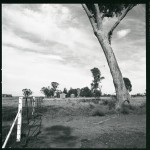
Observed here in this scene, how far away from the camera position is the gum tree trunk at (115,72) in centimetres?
1226

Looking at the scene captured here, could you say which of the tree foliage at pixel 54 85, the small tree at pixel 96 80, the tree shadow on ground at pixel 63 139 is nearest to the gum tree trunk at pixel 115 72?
the tree shadow on ground at pixel 63 139

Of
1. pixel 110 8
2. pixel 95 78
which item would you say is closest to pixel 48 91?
pixel 95 78

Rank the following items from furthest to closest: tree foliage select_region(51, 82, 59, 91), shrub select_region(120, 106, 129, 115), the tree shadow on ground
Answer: tree foliage select_region(51, 82, 59, 91) < shrub select_region(120, 106, 129, 115) < the tree shadow on ground

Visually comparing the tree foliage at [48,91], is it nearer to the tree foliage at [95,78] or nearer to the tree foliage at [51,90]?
the tree foliage at [51,90]

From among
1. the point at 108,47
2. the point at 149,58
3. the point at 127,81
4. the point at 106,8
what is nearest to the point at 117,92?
the point at 108,47

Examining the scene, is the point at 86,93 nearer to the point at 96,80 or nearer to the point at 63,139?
the point at 96,80

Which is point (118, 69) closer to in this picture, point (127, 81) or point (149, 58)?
point (149, 58)

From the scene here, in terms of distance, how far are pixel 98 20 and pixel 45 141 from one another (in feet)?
34.5

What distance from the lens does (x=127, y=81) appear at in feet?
333

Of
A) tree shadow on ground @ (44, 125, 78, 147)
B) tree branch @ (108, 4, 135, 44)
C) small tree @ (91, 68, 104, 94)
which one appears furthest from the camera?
small tree @ (91, 68, 104, 94)

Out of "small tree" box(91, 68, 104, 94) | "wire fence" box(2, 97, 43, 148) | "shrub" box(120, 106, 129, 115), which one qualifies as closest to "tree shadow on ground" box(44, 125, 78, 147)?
"wire fence" box(2, 97, 43, 148)

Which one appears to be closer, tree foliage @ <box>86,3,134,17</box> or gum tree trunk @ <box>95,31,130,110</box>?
gum tree trunk @ <box>95,31,130,110</box>

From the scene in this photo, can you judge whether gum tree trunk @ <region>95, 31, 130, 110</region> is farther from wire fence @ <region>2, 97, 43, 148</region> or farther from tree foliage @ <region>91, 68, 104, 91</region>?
tree foliage @ <region>91, 68, 104, 91</region>

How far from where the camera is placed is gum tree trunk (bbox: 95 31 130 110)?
12.3 metres
